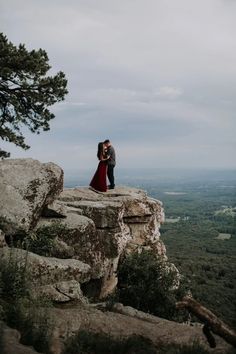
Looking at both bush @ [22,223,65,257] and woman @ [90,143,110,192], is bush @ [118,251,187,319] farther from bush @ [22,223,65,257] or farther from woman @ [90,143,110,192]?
bush @ [22,223,65,257]

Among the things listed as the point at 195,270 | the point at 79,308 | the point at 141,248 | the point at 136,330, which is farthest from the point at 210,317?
the point at 195,270

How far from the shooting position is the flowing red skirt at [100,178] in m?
23.9

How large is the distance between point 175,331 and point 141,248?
1375cm

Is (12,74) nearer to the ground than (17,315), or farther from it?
farther from it

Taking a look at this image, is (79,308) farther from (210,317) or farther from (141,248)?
(141,248)

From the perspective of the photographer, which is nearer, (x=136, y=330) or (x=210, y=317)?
(x=210, y=317)

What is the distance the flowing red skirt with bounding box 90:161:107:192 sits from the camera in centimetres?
2388

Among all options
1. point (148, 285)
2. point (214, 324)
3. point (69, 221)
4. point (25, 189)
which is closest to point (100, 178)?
point (148, 285)

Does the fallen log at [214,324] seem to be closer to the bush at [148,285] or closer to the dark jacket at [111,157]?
the bush at [148,285]

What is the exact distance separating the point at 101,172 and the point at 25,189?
935cm

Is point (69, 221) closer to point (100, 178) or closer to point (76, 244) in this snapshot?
point (76, 244)

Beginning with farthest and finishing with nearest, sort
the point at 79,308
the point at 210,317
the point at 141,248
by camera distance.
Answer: the point at 141,248, the point at 79,308, the point at 210,317

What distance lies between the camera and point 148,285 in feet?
69.3

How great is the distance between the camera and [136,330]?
10.0 m
